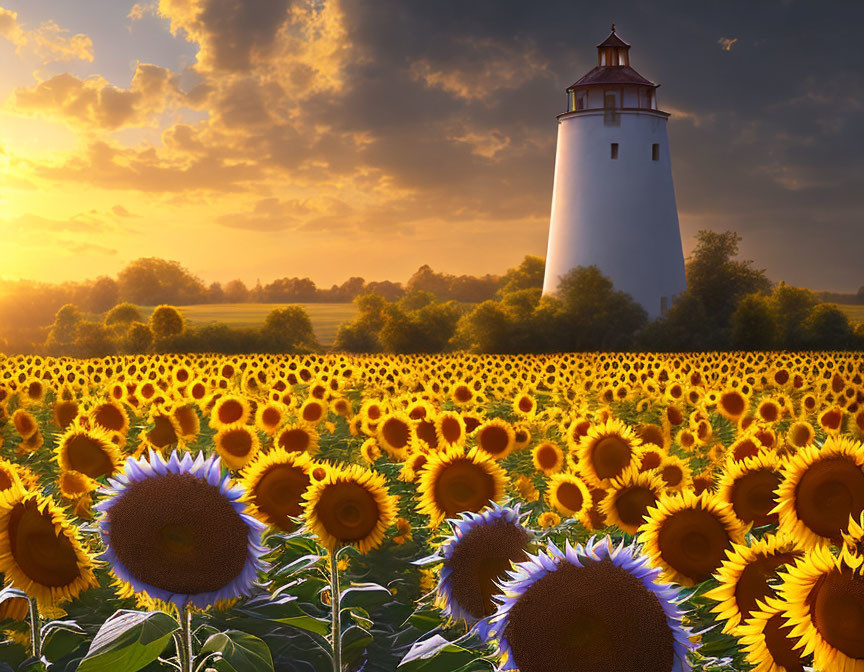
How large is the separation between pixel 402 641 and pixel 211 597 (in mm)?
1528

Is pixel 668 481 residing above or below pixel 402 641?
above

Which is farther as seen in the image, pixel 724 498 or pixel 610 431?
pixel 610 431

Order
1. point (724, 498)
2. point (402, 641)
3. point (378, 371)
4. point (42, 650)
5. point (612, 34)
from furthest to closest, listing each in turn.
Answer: point (612, 34) → point (378, 371) → point (724, 498) → point (402, 641) → point (42, 650)

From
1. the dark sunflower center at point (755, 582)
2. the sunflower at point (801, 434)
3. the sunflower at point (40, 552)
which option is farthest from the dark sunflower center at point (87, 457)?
the sunflower at point (801, 434)

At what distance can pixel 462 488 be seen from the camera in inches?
174

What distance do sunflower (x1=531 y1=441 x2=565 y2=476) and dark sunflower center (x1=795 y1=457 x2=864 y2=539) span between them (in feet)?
11.7

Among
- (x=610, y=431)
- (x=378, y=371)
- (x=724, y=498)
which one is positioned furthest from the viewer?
(x=378, y=371)

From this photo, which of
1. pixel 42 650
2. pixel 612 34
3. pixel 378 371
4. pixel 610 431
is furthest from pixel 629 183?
pixel 42 650

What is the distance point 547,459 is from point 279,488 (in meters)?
3.52

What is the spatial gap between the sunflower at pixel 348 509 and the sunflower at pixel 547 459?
3.38m

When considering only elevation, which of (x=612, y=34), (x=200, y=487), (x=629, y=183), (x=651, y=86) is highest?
(x=612, y=34)

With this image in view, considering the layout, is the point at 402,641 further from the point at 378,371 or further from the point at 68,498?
the point at 378,371

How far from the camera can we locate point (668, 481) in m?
5.71

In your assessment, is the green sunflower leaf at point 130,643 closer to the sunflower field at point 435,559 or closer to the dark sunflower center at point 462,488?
the sunflower field at point 435,559
